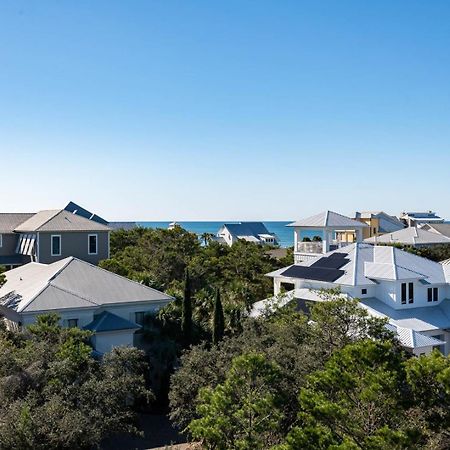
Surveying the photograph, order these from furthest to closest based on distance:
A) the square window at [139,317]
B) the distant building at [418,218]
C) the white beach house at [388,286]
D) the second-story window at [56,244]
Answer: the distant building at [418,218] → the second-story window at [56,244] → the white beach house at [388,286] → the square window at [139,317]

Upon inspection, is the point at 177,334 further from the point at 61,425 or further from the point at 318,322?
the point at 61,425

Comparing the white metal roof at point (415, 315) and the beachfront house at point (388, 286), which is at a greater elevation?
the beachfront house at point (388, 286)

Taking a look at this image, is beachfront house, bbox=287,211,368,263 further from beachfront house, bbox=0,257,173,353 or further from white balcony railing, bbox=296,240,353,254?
beachfront house, bbox=0,257,173,353

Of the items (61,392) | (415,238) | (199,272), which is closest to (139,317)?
(61,392)

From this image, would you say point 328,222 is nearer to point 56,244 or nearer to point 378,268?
point 378,268

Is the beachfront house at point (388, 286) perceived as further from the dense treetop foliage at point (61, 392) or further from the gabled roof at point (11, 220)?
the gabled roof at point (11, 220)

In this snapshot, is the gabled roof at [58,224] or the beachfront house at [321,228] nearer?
the beachfront house at [321,228]

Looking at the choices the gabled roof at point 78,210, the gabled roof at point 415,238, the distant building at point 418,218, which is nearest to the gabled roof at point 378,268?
the gabled roof at point 415,238
